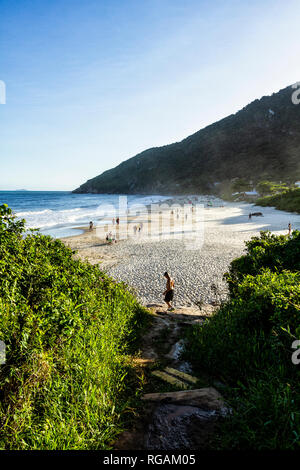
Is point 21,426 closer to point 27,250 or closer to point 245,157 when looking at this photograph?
point 27,250

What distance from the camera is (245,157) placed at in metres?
113

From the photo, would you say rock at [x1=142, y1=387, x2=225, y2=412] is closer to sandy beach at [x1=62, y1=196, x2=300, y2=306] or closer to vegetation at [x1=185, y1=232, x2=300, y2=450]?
vegetation at [x1=185, y1=232, x2=300, y2=450]

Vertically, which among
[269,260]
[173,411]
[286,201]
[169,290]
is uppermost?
[286,201]

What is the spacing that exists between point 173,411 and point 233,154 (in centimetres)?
13305

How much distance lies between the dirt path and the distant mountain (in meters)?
89.1

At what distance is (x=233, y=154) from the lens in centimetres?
12006

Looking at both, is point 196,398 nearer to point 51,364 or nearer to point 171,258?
point 51,364

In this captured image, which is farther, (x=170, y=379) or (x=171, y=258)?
(x=171, y=258)

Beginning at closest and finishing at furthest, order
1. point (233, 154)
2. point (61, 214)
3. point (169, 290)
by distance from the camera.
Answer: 1. point (169, 290)
2. point (61, 214)
3. point (233, 154)

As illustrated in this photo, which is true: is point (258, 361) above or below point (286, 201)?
below

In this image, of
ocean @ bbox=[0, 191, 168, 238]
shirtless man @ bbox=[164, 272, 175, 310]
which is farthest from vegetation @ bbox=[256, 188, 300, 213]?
shirtless man @ bbox=[164, 272, 175, 310]

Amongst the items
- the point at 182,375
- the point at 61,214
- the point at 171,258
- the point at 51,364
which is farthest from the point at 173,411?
the point at 61,214

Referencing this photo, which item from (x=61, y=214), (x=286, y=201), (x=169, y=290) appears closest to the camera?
(x=169, y=290)

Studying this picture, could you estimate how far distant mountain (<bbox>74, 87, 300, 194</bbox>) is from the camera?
103 metres
